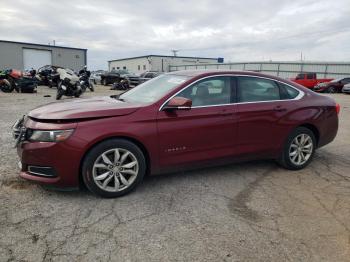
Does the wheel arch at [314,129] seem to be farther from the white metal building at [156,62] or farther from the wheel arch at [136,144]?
the white metal building at [156,62]

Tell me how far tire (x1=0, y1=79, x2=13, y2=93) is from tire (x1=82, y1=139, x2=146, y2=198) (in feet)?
53.9

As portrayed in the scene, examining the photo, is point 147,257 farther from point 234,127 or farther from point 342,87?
point 342,87

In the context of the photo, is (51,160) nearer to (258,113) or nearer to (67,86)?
(258,113)

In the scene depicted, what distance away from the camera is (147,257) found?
258 centimetres

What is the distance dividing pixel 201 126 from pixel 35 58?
39.9 metres

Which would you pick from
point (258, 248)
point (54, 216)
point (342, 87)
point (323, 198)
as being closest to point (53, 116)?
point (54, 216)

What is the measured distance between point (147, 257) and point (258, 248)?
100 cm

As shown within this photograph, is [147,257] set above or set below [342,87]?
below

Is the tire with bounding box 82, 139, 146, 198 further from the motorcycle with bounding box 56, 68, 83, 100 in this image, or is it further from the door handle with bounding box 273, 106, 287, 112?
the motorcycle with bounding box 56, 68, 83, 100

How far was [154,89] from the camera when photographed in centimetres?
437

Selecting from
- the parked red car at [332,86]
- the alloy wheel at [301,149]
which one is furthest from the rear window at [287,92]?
the parked red car at [332,86]

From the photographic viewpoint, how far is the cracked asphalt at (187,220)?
2662 millimetres

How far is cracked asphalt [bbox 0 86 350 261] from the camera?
266 cm

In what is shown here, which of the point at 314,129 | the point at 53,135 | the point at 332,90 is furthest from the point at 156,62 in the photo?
the point at 53,135
